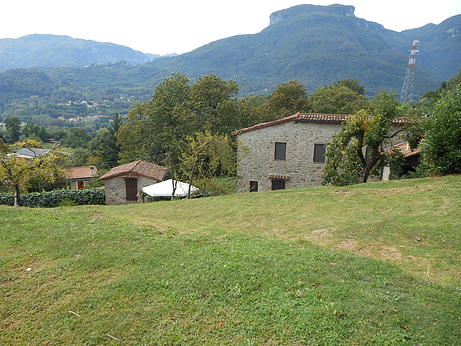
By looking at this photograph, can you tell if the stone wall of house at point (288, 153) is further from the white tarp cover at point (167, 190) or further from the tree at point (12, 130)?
the tree at point (12, 130)

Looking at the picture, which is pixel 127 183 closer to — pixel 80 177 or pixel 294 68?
pixel 80 177

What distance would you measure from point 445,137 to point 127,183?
2313cm

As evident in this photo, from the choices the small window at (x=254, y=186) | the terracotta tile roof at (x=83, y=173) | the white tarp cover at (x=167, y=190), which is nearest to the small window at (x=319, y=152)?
the small window at (x=254, y=186)

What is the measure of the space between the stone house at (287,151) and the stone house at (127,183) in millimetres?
7973

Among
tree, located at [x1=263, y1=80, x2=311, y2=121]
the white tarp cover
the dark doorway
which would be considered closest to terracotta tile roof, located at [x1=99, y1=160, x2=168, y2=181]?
the dark doorway

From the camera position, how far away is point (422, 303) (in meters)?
5.13

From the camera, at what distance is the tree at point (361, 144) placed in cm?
1716

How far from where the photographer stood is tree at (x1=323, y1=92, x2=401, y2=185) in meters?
17.2

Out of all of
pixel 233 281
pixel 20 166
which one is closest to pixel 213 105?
pixel 20 166

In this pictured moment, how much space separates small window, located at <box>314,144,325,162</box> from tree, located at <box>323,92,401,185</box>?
4043 mm

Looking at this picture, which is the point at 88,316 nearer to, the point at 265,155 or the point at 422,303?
the point at 422,303

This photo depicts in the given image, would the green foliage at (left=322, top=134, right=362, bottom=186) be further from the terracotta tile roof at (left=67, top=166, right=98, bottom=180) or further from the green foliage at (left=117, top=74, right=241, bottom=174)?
the terracotta tile roof at (left=67, top=166, right=98, bottom=180)

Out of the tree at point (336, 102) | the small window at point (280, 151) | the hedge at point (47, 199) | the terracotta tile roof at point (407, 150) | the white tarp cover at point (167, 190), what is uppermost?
the tree at point (336, 102)

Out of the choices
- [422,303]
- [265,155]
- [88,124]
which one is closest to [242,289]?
[422,303]
